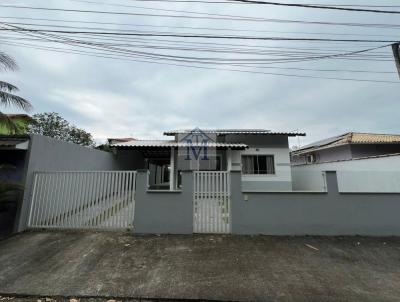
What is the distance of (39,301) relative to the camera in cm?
319

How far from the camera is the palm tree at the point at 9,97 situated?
22.2 feet

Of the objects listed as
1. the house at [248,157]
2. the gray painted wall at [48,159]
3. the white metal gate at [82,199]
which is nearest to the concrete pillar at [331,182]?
the white metal gate at [82,199]

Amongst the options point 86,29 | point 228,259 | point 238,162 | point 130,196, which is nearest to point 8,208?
point 130,196

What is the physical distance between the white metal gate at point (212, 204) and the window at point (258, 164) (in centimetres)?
642

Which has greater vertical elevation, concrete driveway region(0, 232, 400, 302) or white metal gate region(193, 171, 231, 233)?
white metal gate region(193, 171, 231, 233)

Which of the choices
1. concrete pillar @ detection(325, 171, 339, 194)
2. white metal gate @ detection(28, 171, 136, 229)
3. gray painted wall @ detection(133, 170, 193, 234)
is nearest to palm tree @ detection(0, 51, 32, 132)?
white metal gate @ detection(28, 171, 136, 229)

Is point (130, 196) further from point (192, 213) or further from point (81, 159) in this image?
point (81, 159)

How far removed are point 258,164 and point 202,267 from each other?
905 centimetres

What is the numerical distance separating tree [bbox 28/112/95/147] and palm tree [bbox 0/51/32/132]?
54.1ft

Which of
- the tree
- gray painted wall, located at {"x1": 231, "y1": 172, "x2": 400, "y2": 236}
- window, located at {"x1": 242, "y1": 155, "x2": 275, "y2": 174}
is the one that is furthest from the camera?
the tree

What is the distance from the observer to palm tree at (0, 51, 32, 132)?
677 cm
